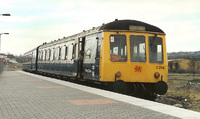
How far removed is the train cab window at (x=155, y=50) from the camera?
1448 centimetres

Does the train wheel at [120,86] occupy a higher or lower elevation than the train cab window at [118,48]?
lower

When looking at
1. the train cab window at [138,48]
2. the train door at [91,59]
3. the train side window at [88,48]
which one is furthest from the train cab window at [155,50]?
the train side window at [88,48]

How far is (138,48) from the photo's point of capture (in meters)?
14.4

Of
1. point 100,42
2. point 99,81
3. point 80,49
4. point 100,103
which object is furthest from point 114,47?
point 100,103

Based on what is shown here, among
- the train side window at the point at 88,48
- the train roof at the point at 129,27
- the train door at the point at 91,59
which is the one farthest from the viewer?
the train side window at the point at 88,48

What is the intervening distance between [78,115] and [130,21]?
26.3 ft

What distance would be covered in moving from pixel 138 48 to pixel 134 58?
0.53 m

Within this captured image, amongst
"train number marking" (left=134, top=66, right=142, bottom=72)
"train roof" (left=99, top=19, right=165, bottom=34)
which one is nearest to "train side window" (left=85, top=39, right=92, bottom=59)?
"train roof" (left=99, top=19, right=165, bottom=34)

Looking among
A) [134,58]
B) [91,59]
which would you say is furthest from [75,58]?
[134,58]

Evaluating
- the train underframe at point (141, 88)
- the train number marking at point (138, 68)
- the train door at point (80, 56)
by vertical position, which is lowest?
the train underframe at point (141, 88)

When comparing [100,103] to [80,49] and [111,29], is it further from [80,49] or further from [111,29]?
[80,49]

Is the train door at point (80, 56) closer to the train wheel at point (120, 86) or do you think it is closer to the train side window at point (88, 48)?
the train side window at point (88, 48)

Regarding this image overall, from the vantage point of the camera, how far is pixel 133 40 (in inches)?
563

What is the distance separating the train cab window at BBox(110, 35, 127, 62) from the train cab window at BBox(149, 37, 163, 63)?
4.03 feet
